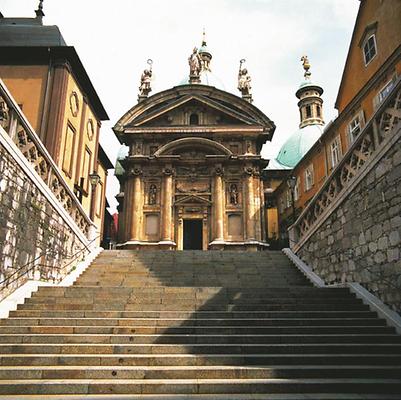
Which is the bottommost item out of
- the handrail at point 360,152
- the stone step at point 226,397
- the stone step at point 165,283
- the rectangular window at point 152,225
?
the stone step at point 226,397

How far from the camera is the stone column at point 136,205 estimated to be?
81.5 feet

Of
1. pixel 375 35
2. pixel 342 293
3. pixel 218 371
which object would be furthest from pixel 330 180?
pixel 375 35

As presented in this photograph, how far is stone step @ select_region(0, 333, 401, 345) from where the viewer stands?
22.0 ft

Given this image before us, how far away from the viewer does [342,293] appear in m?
9.01

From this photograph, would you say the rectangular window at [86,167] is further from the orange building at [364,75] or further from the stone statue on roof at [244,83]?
the stone statue on roof at [244,83]

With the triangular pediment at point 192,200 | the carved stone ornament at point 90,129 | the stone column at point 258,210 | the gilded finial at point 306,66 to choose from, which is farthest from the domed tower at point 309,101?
the carved stone ornament at point 90,129

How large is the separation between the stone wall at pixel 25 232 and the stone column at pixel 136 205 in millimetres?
12844

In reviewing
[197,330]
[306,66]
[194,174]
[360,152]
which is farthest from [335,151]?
[306,66]

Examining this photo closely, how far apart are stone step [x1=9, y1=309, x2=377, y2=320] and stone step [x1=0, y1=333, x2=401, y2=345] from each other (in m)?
0.93

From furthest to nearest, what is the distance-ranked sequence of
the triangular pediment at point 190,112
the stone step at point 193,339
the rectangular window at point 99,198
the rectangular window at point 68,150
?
1. the triangular pediment at point 190,112
2. the rectangular window at point 99,198
3. the rectangular window at point 68,150
4. the stone step at point 193,339

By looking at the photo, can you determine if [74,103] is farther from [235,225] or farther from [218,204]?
[235,225]

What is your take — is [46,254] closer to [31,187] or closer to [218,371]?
[31,187]

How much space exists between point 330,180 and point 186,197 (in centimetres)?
1572

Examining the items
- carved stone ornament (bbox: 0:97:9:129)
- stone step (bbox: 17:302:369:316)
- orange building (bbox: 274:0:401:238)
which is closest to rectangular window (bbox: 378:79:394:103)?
orange building (bbox: 274:0:401:238)
